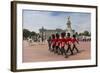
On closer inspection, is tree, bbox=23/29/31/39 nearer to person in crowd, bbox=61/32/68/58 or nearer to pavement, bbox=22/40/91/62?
pavement, bbox=22/40/91/62

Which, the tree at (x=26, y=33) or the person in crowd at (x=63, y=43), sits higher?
the tree at (x=26, y=33)

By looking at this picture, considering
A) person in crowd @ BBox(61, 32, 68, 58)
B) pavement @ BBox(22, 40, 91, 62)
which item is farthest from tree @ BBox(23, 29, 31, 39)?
person in crowd @ BBox(61, 32, 68, 58)

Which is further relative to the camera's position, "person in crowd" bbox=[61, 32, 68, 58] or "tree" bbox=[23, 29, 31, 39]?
"person in crowd" bbox=[61, 32, 68, 58]

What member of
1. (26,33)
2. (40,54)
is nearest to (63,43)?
(40,54)

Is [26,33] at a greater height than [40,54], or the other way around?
[26,33]

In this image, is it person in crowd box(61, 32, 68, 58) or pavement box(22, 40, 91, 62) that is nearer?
pavement box(22, 40, 91, 62)

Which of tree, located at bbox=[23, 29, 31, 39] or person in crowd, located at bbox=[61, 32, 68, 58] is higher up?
tree, located at bbox=[23, 29, 31, 39]

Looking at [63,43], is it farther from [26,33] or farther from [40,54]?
[26,33]

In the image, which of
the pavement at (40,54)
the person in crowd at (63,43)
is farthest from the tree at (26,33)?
the person in crowd at (63,43)

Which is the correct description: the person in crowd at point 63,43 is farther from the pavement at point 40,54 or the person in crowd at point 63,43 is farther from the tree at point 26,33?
the tree at point 26,33

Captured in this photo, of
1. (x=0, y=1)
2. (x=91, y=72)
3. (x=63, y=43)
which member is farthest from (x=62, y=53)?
(x=0, y=1)

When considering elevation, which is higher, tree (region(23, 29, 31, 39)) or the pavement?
tree (region(23, 29, 31, 39))

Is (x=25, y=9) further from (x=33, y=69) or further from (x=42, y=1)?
(x=33, y=69)

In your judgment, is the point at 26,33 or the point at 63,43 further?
the point at 63,43
